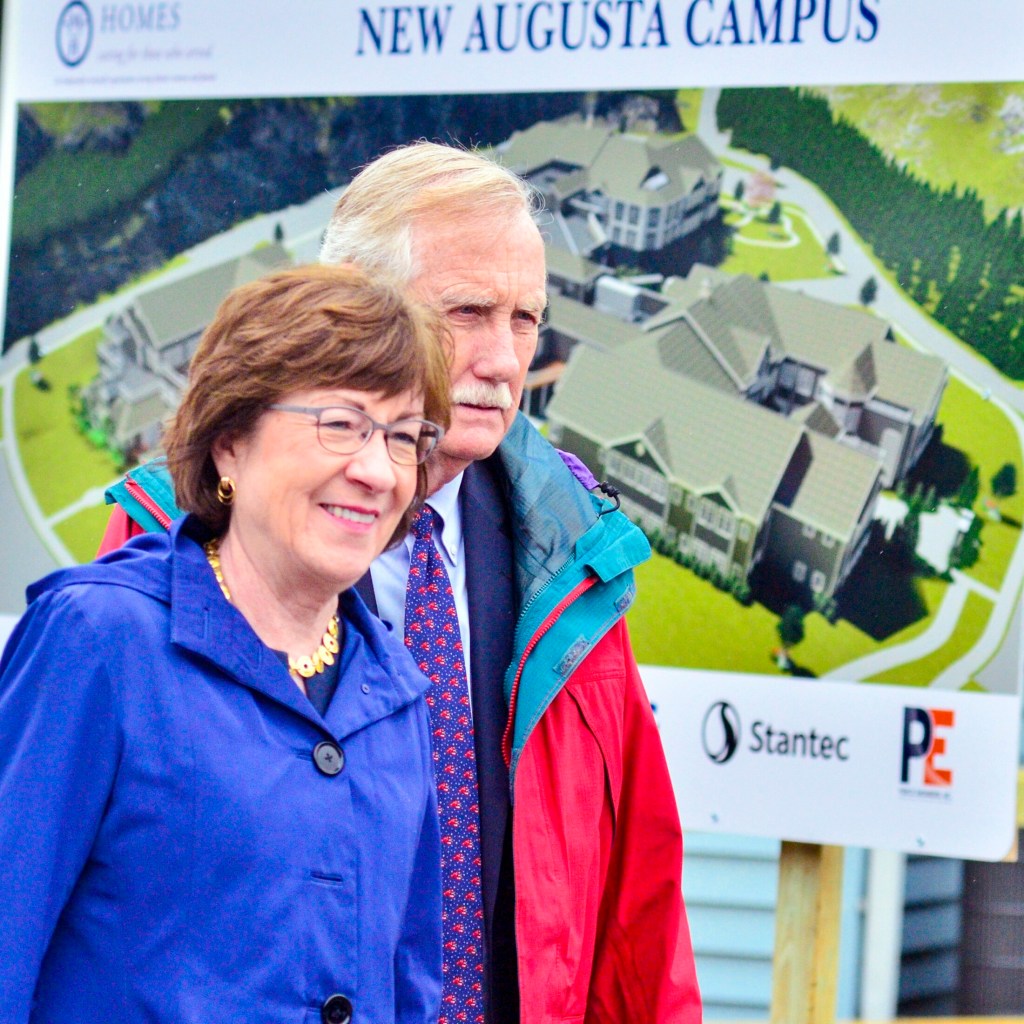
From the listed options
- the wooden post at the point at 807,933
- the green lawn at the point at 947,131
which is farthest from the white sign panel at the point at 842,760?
the green lawn at the point at 947,131

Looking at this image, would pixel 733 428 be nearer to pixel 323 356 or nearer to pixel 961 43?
pixel 961 43

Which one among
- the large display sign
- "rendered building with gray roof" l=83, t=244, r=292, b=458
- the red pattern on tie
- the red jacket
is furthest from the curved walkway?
the red pattern on tie

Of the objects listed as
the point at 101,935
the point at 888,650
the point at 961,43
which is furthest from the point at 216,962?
the point at 961,43

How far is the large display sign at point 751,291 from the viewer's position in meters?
2.54

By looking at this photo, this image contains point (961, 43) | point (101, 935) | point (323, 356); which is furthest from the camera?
point (961, 43)

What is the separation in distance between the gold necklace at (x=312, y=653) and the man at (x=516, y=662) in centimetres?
29

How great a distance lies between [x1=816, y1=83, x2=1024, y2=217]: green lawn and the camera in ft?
8.28

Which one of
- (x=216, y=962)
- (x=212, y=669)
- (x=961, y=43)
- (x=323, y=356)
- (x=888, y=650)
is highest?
(x=961, y=43)

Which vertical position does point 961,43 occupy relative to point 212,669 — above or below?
above

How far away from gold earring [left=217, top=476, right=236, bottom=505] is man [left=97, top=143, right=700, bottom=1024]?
312mm

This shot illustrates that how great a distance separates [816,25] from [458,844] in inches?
62.0

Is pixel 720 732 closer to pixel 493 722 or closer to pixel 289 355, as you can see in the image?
pixel 493 722

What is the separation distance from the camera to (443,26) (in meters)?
2.84

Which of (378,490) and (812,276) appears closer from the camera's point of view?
(378,490)
